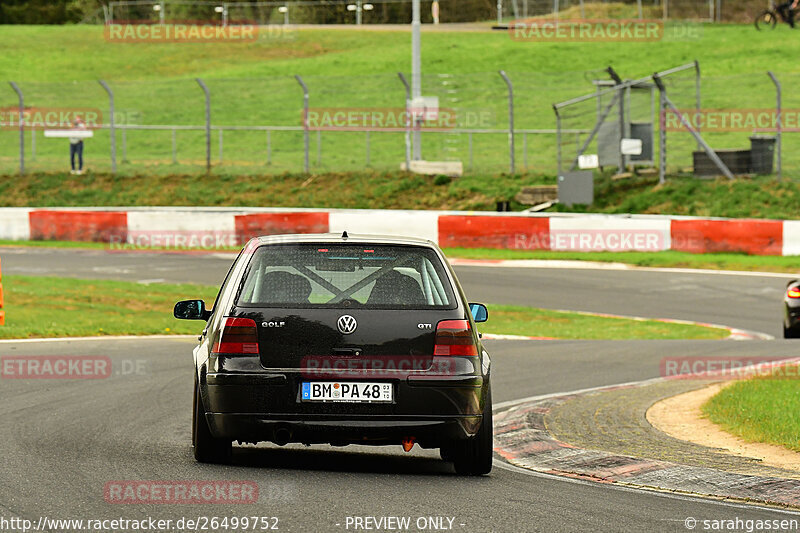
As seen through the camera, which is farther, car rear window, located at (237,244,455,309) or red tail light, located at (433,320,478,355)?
car rear window, located at (237,244,455,309)

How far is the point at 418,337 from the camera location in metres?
7.71

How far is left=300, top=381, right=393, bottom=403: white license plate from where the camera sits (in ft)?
25.0

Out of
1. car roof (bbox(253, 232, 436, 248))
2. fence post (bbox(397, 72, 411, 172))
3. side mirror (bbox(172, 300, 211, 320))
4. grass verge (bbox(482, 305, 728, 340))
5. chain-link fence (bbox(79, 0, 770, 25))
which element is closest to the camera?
car roof (bbox(253, 232, 436, 248))

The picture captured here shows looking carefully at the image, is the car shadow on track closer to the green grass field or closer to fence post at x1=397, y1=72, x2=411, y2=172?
fence post at x1=397, y1=72, x2=411, y2=172

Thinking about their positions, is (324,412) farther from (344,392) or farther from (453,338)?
(453,338)

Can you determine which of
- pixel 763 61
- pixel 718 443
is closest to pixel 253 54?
pixel 763 61

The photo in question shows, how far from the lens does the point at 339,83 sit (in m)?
54.4

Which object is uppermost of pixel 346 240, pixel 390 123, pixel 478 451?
pixel 390 123

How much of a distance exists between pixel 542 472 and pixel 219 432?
2013 millimetres

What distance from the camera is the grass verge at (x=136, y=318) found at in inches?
682

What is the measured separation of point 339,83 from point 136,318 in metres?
36.5

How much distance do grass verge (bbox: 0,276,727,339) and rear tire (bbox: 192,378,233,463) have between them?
876 cm

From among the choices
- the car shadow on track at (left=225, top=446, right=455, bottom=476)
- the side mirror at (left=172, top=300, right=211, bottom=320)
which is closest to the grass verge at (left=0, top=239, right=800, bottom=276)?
the car shadow on track at (left=225, top=446, right=455, bottom=476)

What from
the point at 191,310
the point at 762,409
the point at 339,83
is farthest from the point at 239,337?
the point at 339,83
